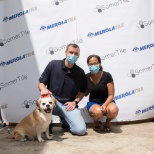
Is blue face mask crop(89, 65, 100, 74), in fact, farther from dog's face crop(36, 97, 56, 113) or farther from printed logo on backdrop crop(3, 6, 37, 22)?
printed logo on backdrop crop(3, 6, 37, 22)

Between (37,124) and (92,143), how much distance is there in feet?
2.53

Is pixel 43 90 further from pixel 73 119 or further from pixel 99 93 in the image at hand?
pixel 99 93

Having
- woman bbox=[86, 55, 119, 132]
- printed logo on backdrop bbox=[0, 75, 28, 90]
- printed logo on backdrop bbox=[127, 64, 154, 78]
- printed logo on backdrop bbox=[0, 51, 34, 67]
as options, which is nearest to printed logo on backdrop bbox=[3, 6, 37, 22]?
printed logo on backdrop bbox=[0, 51, 34, 67]

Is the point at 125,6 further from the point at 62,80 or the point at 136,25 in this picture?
the point at 62,80

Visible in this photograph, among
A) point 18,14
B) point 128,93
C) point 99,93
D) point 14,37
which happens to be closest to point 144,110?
point 128,93

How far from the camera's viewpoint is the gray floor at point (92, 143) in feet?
11.5

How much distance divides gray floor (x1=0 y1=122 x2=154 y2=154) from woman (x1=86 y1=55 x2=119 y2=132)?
0.93ft

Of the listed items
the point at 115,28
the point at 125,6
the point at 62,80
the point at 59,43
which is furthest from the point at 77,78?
the point at 125,6

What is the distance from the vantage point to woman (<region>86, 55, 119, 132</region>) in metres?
4.19

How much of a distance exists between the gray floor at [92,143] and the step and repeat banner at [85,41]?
22.7 inches

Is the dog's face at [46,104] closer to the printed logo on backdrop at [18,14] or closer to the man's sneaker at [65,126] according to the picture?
the man's sneaker at [65,126]

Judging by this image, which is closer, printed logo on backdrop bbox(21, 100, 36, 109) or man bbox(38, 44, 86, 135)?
man bbox(38, 44, 86, 135)

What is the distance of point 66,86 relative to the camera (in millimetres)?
4254

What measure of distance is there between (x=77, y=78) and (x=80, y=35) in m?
0.80
